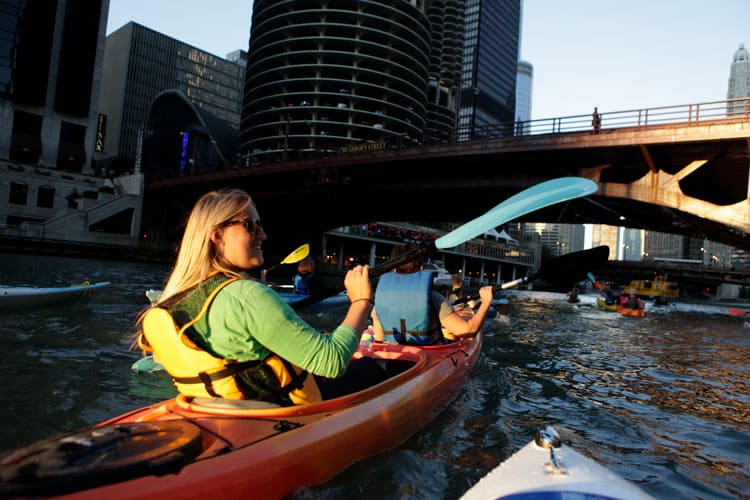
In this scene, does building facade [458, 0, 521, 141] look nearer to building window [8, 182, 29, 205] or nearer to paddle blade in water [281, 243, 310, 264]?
building window [8, 182, 29, 205]

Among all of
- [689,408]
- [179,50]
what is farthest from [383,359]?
[179,50]

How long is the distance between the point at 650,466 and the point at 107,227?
5100cm

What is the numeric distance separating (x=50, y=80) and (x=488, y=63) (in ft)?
420

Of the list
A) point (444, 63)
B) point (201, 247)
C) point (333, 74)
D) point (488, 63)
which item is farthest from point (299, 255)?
point (488, 63)

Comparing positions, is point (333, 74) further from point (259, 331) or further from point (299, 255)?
point (259, 331)

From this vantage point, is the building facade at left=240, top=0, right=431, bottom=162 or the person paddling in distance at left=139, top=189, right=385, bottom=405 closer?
the person paddling in distance at left=139, top=189, right=385, bottom=405

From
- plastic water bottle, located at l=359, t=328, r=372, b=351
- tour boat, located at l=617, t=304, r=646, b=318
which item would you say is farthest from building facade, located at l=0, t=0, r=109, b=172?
plastic water bottle, located at l=359, t=328, r=372, b=351

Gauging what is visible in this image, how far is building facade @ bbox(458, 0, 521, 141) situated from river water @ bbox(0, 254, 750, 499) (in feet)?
451

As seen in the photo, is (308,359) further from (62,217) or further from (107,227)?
(107,227)

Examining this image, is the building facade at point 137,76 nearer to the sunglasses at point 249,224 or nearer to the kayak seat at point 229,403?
the sunglasses at point 249,224

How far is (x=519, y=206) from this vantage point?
561 cm

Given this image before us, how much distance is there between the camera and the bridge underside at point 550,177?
1736 centimetres

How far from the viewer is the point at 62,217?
129 feet

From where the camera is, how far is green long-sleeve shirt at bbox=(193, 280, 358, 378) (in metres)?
2.23
